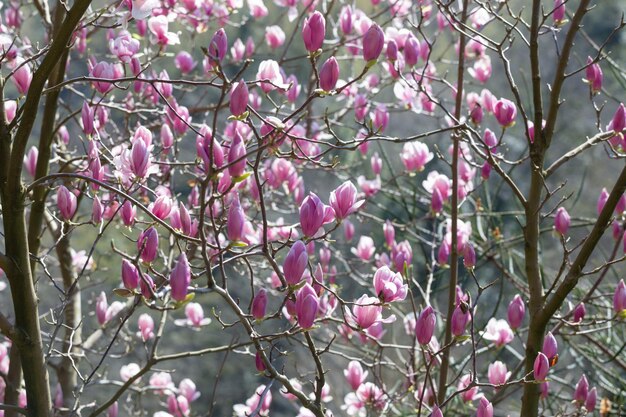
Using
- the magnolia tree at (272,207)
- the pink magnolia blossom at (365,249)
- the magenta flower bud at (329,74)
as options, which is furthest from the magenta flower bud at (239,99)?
the pink magnolia blossom at (365,249)

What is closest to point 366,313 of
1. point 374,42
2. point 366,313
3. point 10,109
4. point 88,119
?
point 366,313

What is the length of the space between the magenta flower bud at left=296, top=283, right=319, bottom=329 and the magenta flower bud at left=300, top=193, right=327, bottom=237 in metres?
0.09

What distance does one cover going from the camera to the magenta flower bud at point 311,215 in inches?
44.1

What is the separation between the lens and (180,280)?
99cm

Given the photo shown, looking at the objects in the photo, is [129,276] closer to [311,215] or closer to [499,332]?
[311,215]

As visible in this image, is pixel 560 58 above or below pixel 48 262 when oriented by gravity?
below

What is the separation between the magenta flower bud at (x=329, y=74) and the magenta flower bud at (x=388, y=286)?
0.26 meters

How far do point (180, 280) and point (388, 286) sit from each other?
1.01 ft

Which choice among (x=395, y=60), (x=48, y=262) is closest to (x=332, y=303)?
(x=395, y=60)

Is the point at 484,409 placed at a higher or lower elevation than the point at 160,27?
lower

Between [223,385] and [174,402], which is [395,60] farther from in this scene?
[223,385]

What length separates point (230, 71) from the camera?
184 inches

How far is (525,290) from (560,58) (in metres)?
0.80

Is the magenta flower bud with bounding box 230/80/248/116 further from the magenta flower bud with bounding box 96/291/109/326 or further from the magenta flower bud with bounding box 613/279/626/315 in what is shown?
the magenta flower bud with bounding box 96/291/109/326
